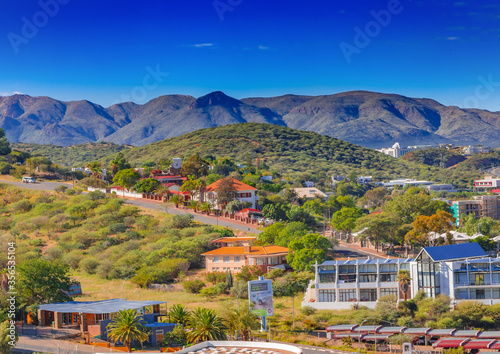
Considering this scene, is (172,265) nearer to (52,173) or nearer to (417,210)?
(417,210)

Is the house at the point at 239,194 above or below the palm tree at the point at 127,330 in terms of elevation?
above

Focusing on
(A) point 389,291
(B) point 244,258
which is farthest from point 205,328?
(B) point 244,258

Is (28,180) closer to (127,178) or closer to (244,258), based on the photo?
(127,178)

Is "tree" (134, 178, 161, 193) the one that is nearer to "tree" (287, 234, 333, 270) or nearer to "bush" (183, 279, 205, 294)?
"tree" (287, 234, 333, 270)

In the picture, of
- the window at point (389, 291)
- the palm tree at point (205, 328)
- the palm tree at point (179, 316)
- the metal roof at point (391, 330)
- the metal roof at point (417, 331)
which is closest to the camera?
the palm tree at point (205, 328)

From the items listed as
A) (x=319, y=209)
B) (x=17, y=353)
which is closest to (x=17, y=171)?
→ (x=319, y=209)

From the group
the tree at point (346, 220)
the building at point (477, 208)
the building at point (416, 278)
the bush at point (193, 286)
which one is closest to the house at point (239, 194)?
the tree at point (346, 220)

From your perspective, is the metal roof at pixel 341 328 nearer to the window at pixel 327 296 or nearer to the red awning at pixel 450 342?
the red awning at pixel 450 342
